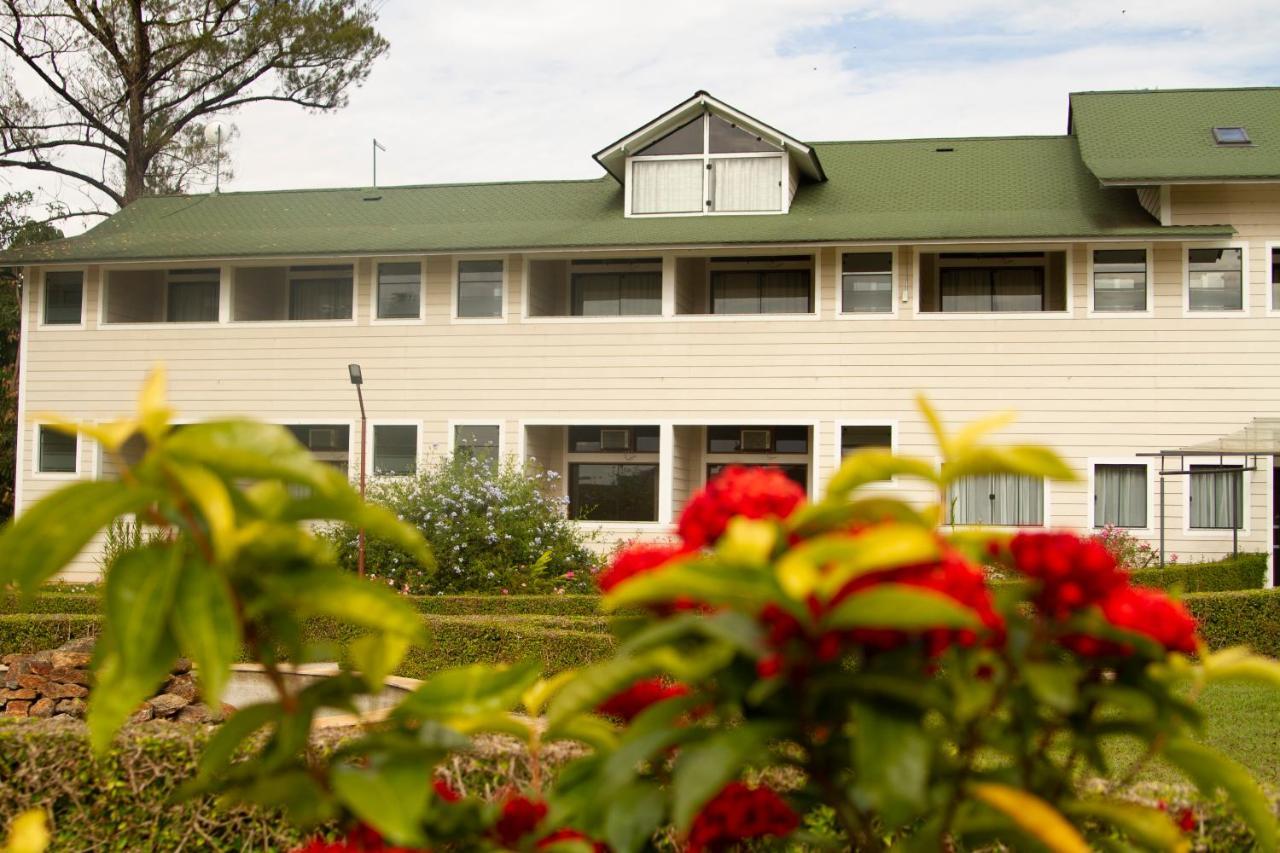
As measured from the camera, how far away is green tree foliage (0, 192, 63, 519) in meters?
26.1

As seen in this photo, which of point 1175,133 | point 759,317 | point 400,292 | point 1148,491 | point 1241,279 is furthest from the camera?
point 400,292

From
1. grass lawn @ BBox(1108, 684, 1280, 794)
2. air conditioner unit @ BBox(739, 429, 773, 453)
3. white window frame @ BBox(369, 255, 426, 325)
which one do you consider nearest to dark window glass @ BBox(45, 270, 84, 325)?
white window frame @ BBox(369, 255, 426, 325)

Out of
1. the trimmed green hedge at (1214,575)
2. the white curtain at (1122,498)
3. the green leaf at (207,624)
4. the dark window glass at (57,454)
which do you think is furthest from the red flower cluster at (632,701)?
the dark window glass at (57,454)

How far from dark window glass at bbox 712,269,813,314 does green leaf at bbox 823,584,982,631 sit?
18.9 m

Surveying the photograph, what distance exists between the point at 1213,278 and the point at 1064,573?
18770 mm

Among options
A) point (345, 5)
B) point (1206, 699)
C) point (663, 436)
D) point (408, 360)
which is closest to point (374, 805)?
point (1206, 699)

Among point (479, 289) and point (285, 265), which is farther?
point (285, 265)

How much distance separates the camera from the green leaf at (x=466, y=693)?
1.77 metres

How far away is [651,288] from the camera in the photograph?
2062cm

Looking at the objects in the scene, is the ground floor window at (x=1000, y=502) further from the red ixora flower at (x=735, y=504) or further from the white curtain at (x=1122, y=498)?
the red ixora flower at (x=735, y=504)

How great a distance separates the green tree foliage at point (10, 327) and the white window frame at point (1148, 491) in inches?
718

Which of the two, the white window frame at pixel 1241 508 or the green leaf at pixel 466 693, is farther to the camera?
the white window frame at pixel 1241 508

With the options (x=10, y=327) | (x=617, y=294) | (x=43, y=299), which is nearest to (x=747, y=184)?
(x=617, y=294)

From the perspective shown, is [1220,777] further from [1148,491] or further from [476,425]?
[476,425]
